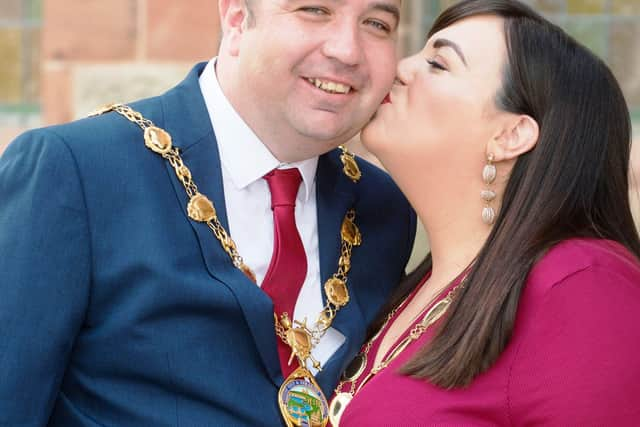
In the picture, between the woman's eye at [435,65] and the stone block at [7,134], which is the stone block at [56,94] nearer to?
the stone block at [7,134]

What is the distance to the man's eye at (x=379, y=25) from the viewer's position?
3.02 m

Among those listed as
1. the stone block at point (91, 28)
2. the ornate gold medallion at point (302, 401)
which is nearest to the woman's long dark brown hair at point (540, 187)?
the ornate gold medallion at point (302, 401)

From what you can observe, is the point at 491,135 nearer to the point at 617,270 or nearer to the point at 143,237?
the point at 617,270

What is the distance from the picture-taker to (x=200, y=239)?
2.77 metres

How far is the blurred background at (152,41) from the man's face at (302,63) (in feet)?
7.18

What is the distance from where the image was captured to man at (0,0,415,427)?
8.54 ft

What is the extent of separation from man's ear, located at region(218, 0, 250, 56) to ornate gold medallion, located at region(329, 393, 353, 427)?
2.82ft

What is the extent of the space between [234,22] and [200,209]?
1.74ft

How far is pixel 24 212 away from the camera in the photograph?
2570 mm

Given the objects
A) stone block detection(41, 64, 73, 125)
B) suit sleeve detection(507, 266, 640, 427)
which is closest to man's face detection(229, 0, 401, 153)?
suit sleeve detection(507, 266, 640, 427)

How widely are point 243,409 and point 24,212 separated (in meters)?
0.64

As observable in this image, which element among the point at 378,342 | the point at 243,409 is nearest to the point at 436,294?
the point at 378,342

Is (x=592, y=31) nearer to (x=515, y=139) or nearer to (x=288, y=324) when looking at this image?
(x=515, y=139)

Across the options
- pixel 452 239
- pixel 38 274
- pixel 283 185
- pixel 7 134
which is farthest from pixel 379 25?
pixel 7 134
